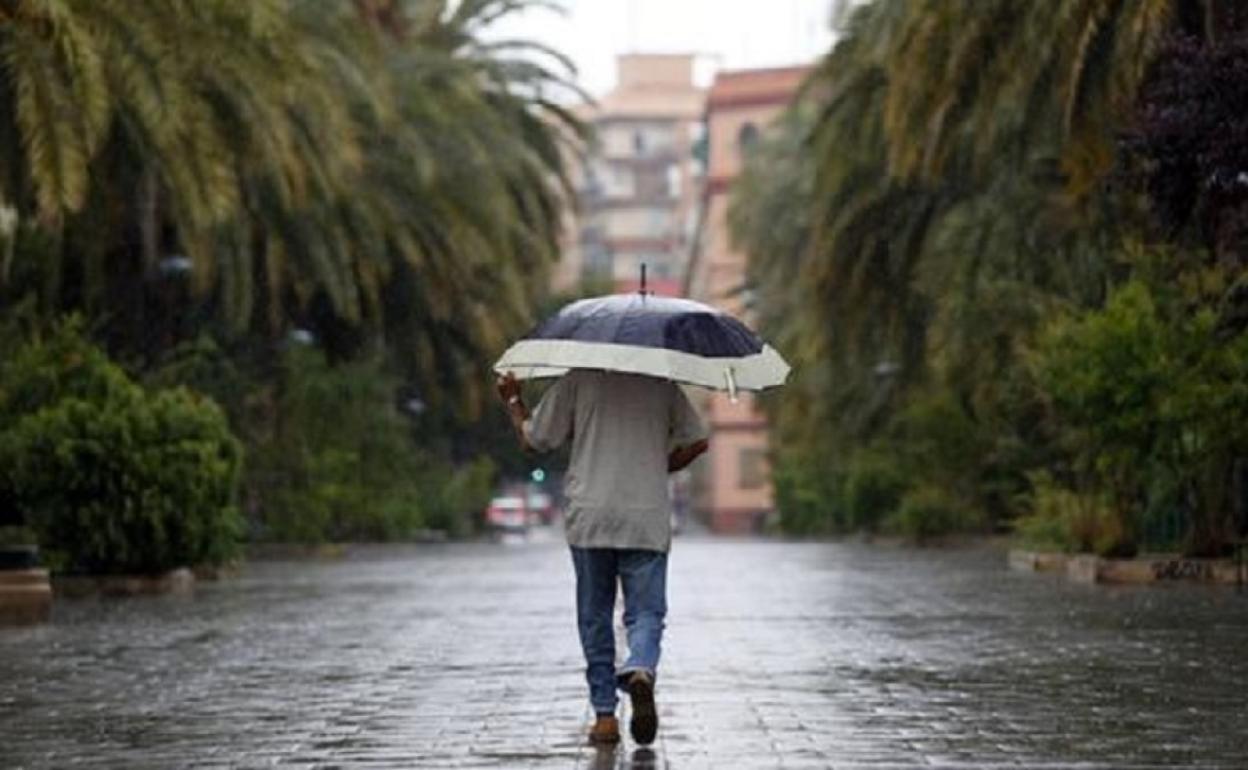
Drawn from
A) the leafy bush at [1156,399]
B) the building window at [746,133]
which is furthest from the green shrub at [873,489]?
the building window at [746,133]

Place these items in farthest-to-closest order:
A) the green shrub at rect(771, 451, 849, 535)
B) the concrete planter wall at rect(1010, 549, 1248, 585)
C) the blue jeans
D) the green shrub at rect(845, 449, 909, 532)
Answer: the green shrub at rect(771, 451, 849, 535) < the green shrub at rect(845, 449, 909, 532) < the concrete planter wall at rect(1010, 549, 1248, 585) < the blue jeans

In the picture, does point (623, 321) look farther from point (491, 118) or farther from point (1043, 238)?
point (491, 118)

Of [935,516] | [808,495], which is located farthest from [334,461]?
[808,495]

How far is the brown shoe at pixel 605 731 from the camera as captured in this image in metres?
11.9

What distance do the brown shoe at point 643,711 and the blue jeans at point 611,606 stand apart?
22 centimetres

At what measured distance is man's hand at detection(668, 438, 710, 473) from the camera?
12.7m

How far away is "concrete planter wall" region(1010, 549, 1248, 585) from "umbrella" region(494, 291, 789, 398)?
1420 cm

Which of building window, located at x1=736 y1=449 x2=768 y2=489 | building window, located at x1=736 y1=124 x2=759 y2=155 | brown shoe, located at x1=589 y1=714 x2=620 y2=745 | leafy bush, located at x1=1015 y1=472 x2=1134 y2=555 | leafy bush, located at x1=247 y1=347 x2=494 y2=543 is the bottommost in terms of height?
brown shoe, located at x1=589 y1=714 x2=620 y2=745

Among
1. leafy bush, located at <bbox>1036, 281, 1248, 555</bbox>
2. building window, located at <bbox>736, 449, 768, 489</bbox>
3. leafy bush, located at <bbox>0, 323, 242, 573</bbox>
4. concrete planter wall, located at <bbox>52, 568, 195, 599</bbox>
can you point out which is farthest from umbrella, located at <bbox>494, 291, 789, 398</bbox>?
building window, located at <bbox>736, 449, 768, 489</bbox>

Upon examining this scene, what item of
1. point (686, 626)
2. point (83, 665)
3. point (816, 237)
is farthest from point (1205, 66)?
point (816, 237)

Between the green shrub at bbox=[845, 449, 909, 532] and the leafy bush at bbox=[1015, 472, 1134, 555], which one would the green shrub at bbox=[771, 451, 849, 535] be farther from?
the leafy bush at bbox=[1015, 472, 1134, 555]

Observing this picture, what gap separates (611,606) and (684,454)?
29.8 inches

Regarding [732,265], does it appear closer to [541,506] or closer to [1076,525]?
[541,506]

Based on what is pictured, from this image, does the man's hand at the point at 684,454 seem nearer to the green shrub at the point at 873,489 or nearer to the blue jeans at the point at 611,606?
the blue jeans at the point at 611,606
